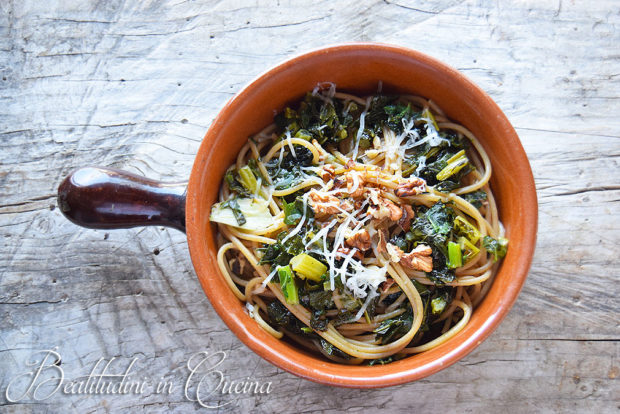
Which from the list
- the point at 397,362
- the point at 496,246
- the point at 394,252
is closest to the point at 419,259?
the point at 394,252

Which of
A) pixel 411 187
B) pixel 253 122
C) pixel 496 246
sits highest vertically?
pixel 253 122

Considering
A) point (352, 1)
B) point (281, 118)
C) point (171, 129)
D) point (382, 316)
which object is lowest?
point (382, 316)

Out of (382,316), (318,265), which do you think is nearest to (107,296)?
(318,265)

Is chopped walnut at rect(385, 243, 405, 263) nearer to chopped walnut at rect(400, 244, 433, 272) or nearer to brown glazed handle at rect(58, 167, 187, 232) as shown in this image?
chopped walnut at rect(400, 244, 433, 272)

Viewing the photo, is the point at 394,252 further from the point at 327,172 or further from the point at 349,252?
the point at 327,172

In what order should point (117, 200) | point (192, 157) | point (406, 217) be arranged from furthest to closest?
point (192, 157), point (406, 217), point (117, 200)

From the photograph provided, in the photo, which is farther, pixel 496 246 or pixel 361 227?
pixel 496 246

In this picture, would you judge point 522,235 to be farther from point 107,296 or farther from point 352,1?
point 107,296
